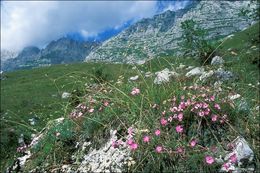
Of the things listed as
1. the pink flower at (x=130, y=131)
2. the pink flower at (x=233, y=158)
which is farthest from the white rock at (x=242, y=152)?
the pink flower at (x=130, y=131)

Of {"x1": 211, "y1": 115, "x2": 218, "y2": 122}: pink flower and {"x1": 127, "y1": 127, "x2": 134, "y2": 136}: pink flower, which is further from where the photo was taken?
{"x1": 211, "y1": 115, "x2": 218, "y2": 122}: pink flower

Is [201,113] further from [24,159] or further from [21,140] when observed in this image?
[21,140]

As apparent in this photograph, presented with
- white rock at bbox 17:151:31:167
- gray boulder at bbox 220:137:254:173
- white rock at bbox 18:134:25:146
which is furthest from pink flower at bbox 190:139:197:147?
white rock at bbox 18:134:25:146

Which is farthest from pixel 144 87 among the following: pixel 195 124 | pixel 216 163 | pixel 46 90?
pixel 46 90

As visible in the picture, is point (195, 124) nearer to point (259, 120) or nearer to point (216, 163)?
point (216, 163)

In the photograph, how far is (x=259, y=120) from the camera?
784 centimetres

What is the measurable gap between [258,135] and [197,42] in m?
19.0

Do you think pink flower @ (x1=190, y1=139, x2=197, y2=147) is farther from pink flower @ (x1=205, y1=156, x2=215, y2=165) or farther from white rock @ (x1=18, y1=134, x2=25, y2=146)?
white rock @ (x1=18, y1=134, x2=25, y2=146)

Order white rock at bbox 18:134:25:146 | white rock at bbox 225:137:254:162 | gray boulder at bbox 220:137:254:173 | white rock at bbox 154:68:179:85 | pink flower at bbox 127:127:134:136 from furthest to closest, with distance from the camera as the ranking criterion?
white rock at bbox 18:134:25:146 < white rock at bbox 154:68:179:85 < pink flower at bbox 127:127:134:136 < white rock at bbox 225:137:254:162 < gray boulder at bbox 220:137:254:173

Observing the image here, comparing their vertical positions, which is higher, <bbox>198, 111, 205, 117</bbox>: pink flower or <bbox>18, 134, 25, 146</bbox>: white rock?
<bbox>198, 111, 205, 117</bbox>: pink flower

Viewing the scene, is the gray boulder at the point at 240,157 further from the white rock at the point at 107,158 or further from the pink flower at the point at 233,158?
the white rock at the point at 107,158

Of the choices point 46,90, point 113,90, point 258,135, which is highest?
point 113,90

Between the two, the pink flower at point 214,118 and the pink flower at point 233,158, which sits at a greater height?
the pink flower at point 214,118

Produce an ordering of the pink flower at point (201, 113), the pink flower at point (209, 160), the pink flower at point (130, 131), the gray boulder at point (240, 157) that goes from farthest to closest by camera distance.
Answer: the pink flower at point (201, 113)
the pink flower at point (130, 131)
the gray boulder at point (240, 157)
the pink flower at point (209, 160)
